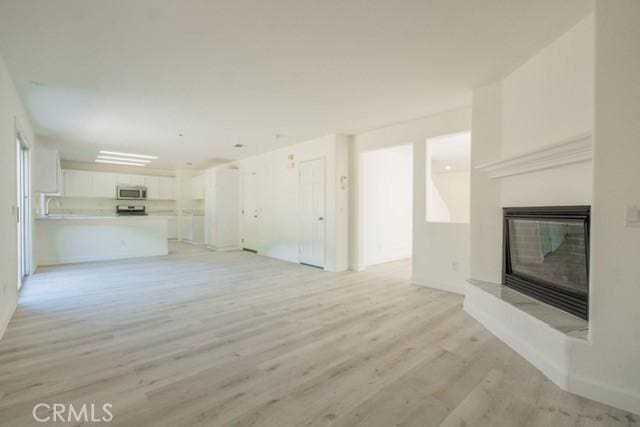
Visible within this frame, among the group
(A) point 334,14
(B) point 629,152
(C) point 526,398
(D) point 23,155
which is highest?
(A) point 334,14

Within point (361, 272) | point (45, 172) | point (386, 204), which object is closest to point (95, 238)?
point (45, 172)

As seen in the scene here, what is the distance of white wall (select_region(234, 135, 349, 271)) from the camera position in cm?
Result: 539

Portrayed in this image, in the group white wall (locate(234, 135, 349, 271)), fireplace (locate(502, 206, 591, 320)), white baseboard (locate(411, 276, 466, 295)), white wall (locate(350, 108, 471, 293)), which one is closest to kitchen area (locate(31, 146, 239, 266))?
white wall (locate(234, 135, 349, 271))

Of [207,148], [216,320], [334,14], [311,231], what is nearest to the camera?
[334,14]

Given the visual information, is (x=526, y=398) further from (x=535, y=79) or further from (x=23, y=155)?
(x=23, y=155)

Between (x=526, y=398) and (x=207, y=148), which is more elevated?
(x=207, y=148)

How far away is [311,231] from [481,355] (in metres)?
3.96

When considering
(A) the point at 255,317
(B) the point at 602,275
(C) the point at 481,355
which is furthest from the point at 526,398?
(A) the point at 255,317

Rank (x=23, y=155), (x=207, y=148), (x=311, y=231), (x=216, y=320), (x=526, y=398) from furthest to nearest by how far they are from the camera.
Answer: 1. (x=207, y=148)
2. (x=311, y=231)
3. (x=23, y=155)
4. (x=216, y=320)
5. (x=526, y=398)

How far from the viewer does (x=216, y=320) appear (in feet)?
9.78

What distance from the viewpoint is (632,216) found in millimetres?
1647

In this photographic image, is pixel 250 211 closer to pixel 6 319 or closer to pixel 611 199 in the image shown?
pixel 6 319

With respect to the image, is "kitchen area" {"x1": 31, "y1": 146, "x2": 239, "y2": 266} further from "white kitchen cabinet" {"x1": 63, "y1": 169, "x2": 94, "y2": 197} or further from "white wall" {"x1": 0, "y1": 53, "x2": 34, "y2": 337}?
"white wall" {"x1": 0, "y1": 53, "x2": 34, "y2": 337}

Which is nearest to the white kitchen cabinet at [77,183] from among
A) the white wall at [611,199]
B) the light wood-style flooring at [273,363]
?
the light wood-style flooring at [273,363]
